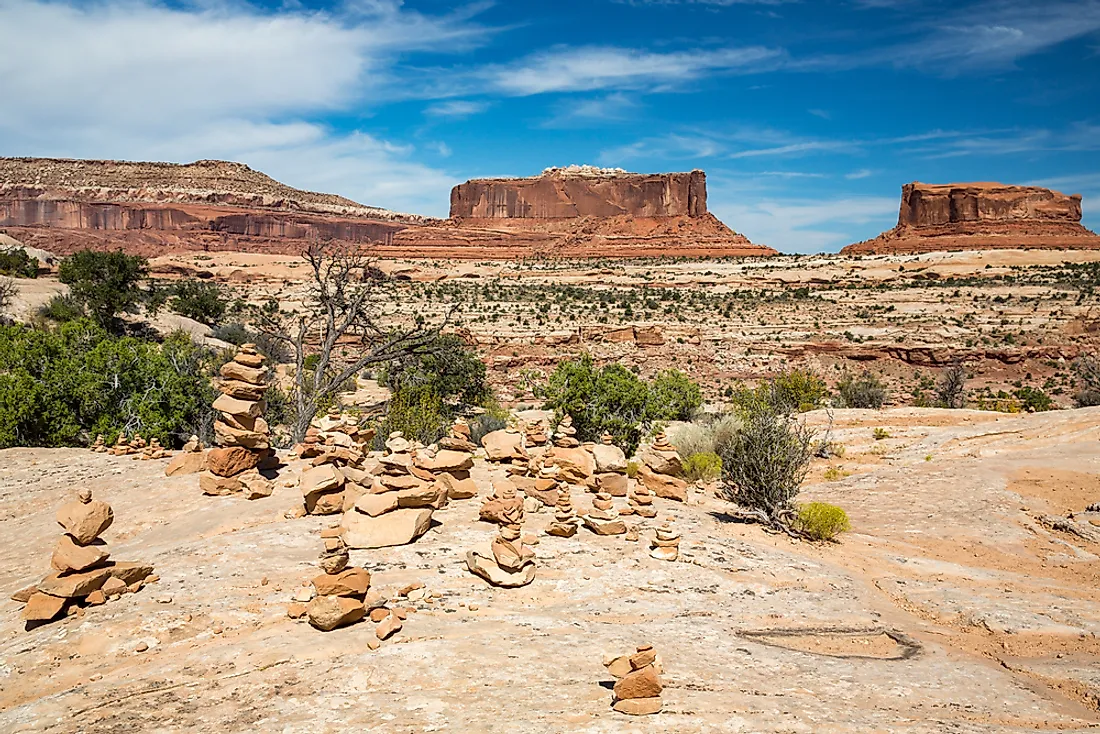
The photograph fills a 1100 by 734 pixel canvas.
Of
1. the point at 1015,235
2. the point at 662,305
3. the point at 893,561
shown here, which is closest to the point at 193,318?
the point at 662,305

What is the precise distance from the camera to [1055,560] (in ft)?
33.4

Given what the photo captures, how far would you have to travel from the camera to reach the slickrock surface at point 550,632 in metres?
4.43

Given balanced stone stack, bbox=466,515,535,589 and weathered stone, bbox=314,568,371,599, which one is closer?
weathered stone, bbox=314,568,371,599

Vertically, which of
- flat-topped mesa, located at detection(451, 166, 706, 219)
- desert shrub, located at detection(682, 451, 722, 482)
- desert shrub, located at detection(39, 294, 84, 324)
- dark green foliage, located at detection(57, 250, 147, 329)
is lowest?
desert shrub, located at detection(682, 451, 722, 482)

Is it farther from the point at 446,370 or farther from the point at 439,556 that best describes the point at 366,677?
the point at 446,370

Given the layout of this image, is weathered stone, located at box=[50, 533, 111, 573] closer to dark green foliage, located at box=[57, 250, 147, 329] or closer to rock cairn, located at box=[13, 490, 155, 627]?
rock cairn, located at box=[13, 490, 155, 627]

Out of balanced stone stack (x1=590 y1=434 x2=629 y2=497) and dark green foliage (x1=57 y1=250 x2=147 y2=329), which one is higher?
dark green foliage (x1=57 y1=250 x2=147 y2=329)

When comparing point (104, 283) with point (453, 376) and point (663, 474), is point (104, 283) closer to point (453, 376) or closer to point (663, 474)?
point (453, 376)

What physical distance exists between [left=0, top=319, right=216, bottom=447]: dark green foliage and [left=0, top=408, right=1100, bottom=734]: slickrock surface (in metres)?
3.19

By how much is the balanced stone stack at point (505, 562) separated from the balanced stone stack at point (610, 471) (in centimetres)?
374

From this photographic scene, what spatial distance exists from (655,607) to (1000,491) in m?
10.4

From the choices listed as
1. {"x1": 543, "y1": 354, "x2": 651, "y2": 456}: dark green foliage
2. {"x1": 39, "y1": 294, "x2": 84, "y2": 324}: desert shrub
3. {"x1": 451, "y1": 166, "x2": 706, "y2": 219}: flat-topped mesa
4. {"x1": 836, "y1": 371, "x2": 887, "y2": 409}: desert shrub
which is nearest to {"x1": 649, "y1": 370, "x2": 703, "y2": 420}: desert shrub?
{"x1": 543, "y1": 354, "x2": 651, "y2": 456}: dark green foliage

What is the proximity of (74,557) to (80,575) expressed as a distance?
232mm

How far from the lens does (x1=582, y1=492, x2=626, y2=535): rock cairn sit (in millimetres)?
8492
